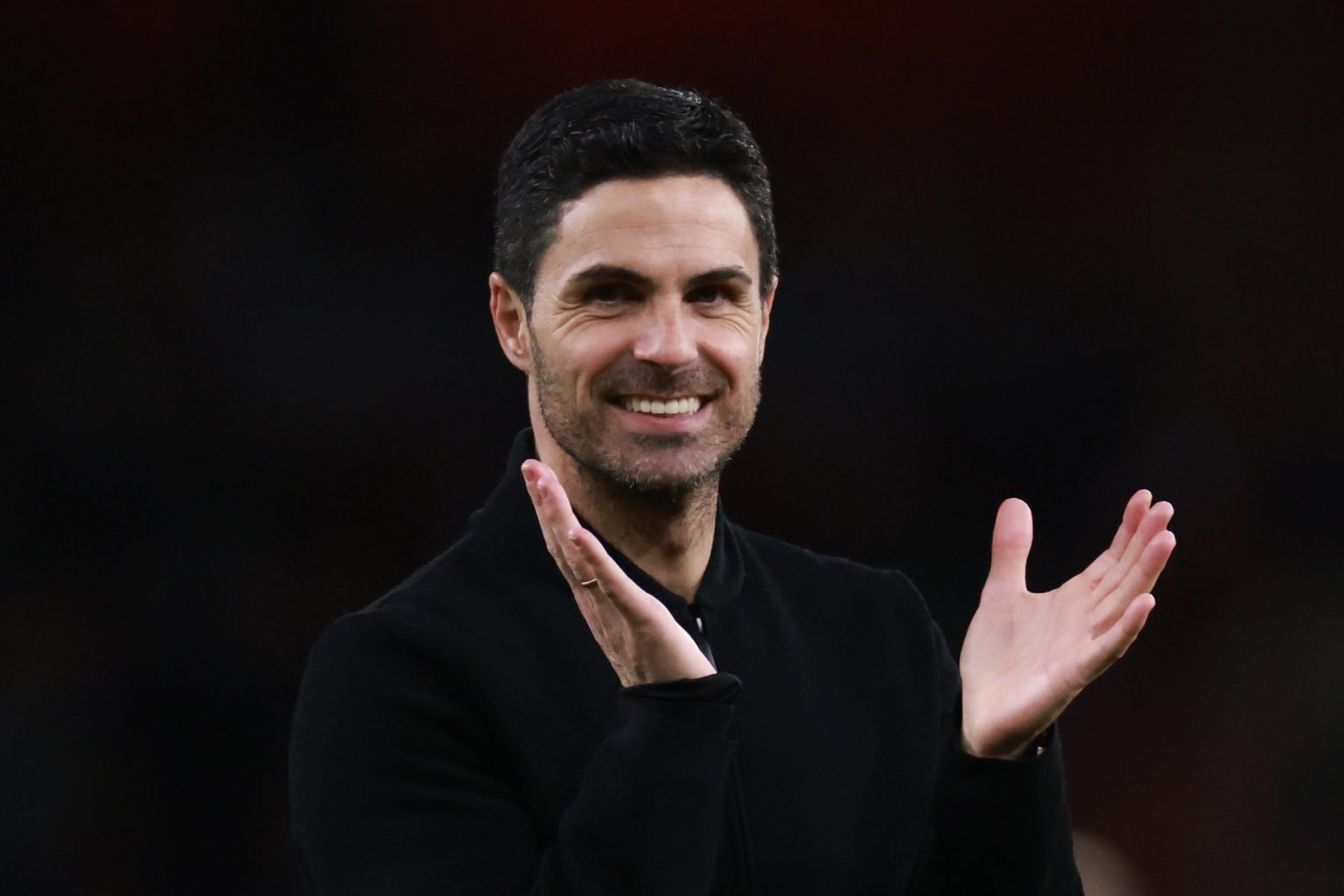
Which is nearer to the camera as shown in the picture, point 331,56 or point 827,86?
point 331,56

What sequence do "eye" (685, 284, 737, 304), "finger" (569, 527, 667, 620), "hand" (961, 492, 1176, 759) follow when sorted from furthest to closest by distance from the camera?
"eye" (685, 284, 737, 304) → "hand" (961, 492, 1176, 759) → "finger" (569, 527, 667, 620)

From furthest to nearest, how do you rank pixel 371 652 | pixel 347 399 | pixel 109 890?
pixel 347 399, pixel 109 890, pixel 371 652

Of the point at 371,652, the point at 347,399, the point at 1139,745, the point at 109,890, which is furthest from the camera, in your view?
the point at 1139,745

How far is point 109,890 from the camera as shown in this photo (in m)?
2.97

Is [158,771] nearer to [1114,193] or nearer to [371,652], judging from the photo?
[371,652]

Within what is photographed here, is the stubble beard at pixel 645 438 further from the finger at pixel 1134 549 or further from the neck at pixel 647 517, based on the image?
the finger at pixel 1134 549

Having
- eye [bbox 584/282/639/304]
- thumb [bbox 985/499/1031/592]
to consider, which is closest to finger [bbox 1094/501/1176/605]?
thumb [bbox 985/499/1031/592]

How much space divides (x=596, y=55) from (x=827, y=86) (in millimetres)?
511

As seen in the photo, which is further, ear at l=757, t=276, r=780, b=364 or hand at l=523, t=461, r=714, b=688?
ear at l=757, t=276, r=780, b=364

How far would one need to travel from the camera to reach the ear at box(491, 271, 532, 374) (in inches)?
66.2

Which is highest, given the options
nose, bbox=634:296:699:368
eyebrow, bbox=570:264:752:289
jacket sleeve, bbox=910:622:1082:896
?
eyebrow, bbox=570:264:752:289

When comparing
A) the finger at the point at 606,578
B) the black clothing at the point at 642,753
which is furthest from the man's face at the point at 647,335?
the finger at the point at 606,578

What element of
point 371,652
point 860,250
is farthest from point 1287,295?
point 371,652

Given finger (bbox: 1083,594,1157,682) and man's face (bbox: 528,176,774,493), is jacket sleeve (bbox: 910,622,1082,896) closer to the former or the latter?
finger (bbox: 1083,594,1157,682)
